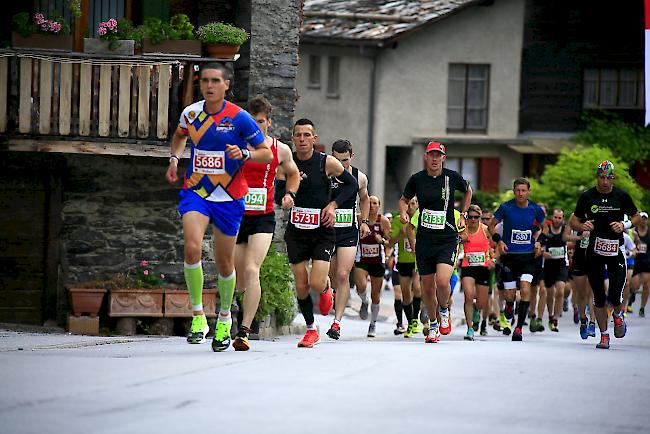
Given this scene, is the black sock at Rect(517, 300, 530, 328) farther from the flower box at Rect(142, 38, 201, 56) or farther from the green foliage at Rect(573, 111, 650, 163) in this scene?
the green foliage at Rect(573, 111, 650, 163)

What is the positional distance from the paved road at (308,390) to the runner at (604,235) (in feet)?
9.56

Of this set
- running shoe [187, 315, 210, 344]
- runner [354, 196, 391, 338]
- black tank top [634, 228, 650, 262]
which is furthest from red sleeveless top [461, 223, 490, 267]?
black tank top [634, 228, 650, 262]

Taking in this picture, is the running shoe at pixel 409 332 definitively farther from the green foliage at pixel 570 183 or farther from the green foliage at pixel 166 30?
the green foliage at pixel 570 183

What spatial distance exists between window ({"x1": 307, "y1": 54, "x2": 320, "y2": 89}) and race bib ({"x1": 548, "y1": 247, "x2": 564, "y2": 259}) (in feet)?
77.7

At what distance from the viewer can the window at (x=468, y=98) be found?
47.1 meters

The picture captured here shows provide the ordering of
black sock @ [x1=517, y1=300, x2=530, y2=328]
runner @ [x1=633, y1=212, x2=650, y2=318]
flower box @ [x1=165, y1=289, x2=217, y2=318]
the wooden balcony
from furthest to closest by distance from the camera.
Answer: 1. runner @ [x1=633, y1=212, x2=650, y2=318]
2. black sock @ [x1=517, y1=300, x2=530, y2=328]
3. flower box @ [x1=165, y1=289, x2=217, y2=318]
4. the wooden balcony

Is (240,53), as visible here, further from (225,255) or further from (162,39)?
(225,255)

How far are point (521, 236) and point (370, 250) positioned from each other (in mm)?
2073

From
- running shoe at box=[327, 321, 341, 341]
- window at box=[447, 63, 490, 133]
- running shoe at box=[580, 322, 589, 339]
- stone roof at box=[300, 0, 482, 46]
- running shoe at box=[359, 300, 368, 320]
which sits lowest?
running shoe at box=[359, 300, 368, 320]

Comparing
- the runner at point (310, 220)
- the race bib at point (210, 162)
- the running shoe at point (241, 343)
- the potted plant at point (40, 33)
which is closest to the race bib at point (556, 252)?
the potted plant at point (40, 33)

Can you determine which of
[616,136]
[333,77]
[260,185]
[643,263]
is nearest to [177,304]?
[260,185]

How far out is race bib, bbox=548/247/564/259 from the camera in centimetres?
2297

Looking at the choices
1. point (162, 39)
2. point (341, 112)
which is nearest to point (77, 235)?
point (162, 39)

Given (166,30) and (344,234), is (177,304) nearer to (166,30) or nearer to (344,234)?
(344,234)
